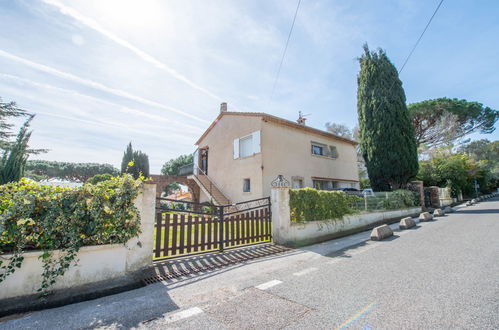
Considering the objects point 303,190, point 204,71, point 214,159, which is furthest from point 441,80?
point 214,159

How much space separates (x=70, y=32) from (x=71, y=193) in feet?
16.9

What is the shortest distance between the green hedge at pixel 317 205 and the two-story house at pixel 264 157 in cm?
423

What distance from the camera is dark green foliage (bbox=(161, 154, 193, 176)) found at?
32119 mm

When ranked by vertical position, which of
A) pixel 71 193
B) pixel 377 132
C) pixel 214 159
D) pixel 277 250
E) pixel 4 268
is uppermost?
pixel 377 132

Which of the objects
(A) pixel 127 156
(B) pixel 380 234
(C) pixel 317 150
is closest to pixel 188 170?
(A) pixel 127 156

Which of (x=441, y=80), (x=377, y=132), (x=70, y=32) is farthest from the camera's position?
(x=377, y=132)

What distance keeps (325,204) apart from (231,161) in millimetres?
7916

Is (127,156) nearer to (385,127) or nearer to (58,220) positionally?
(58,220)

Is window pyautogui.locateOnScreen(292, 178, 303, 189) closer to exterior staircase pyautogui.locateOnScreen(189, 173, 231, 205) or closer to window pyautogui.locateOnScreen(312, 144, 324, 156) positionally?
window pyautogui.locateOnScreen(312, 144, 324, 156)

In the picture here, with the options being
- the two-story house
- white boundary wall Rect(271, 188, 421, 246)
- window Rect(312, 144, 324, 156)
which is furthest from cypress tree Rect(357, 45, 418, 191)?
white boundary wall Rect(271, 188, 421, 246)

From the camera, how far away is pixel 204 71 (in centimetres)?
803

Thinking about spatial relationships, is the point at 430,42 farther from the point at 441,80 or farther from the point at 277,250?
the point at 277,250

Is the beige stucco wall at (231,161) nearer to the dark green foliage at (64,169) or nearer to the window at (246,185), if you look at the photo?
the window at (246,185)

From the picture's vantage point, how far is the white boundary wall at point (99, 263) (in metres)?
3.00
